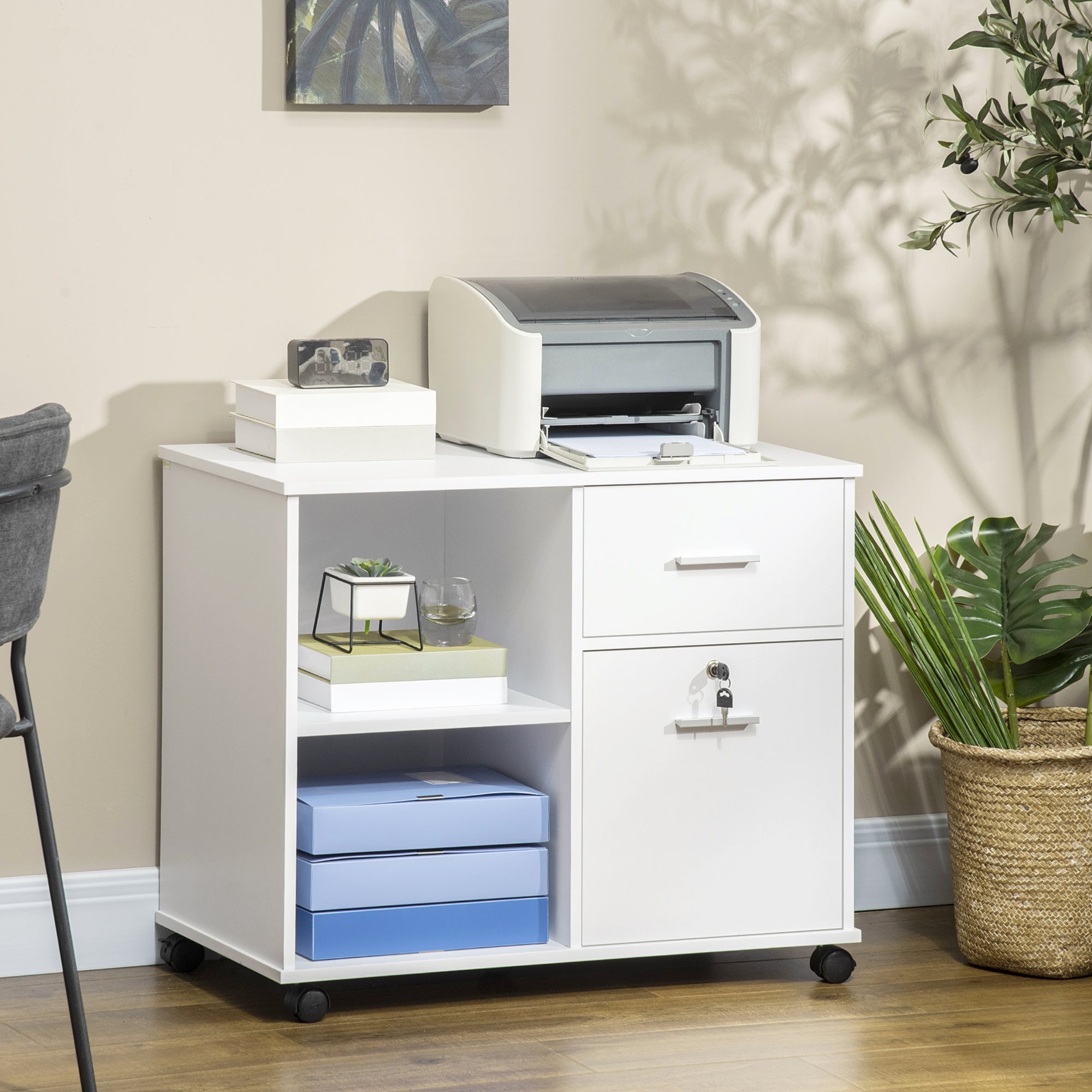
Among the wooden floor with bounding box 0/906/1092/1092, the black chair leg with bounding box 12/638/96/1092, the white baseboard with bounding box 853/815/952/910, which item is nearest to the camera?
the black chair leg with bounding box 12/638/96/1092

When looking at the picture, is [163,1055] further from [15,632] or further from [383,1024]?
[15,632]

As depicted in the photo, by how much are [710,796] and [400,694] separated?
476 mm

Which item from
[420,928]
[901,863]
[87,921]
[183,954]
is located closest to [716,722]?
[420,928]

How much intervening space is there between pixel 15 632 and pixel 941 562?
5.58ft

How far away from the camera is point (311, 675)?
261 centimetres

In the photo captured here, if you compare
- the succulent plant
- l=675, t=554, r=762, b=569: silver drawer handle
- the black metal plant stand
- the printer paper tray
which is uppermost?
the printer paper tray

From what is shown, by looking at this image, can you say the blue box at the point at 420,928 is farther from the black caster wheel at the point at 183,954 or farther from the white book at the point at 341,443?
the white book at the point at 341,443

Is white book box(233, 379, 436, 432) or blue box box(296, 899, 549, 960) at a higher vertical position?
white book box(233, 379, 436, 432)

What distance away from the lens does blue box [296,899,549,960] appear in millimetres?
2555

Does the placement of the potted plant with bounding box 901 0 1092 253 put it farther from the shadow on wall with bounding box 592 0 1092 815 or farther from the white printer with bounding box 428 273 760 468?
the white printer with bounding box 428 273 760 468

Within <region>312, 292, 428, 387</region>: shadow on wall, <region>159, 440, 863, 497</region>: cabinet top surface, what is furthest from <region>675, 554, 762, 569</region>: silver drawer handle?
<region>312, 292, 428, 387</region>: shadow on wall

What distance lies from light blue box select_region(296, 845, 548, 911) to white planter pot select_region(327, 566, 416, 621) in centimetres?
34

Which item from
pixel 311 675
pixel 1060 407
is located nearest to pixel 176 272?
pixel 311 675

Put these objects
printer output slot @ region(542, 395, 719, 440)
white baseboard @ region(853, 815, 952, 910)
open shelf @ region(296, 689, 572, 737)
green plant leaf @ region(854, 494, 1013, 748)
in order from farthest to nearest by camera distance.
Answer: white baseboard @ region(853, 815, 952, 910), green plant leaf @ region(854, 494, 1013, 748), printer output slot @ region(542, 395, 719, 440), open shelf @ region(296, 689, 572, 737)
